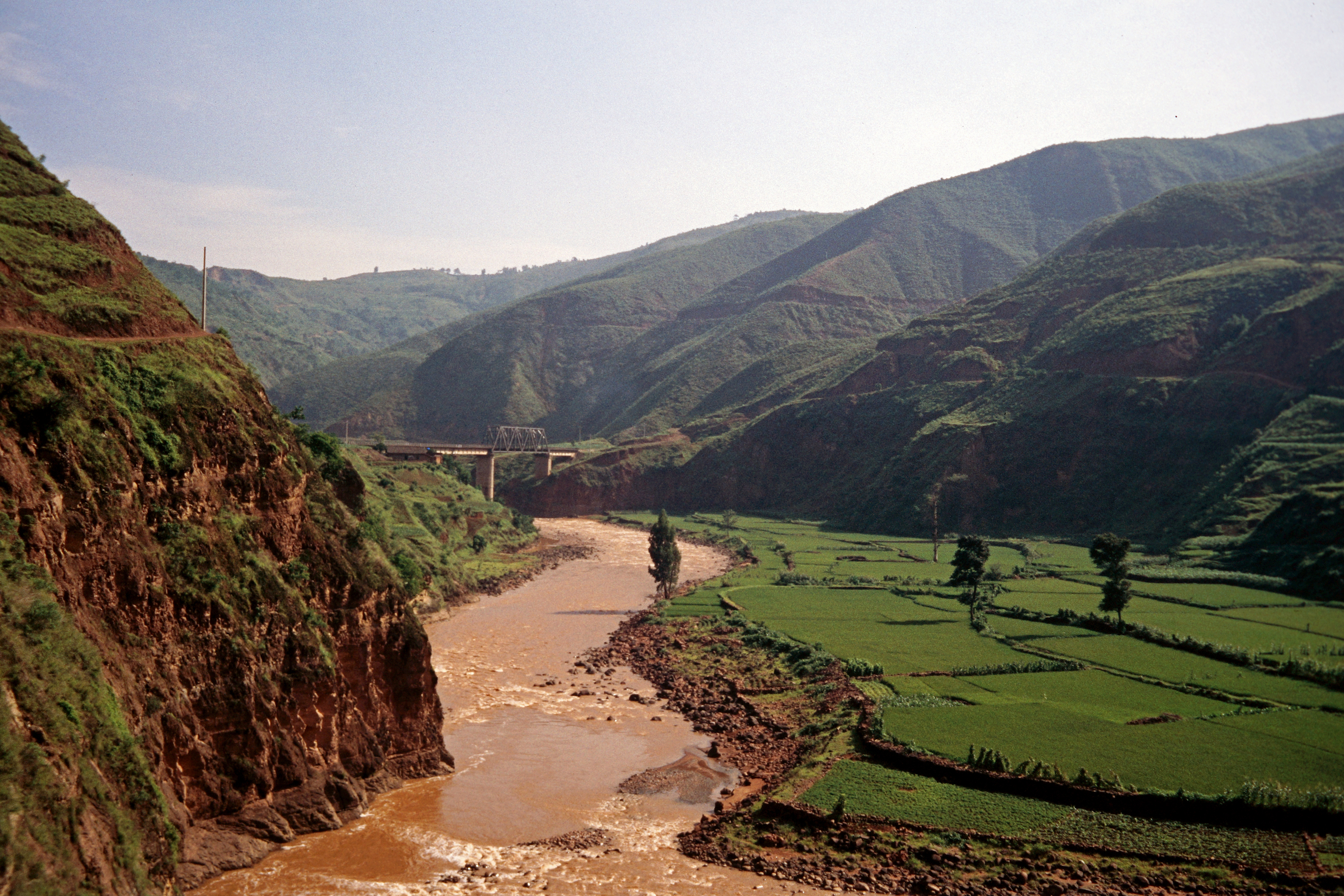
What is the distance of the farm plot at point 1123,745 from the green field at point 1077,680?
0.08 m

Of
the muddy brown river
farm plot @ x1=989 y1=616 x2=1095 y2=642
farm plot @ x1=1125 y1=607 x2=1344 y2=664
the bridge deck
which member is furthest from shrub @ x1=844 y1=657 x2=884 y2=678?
the bridge deck

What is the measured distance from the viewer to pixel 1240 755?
32938 mm

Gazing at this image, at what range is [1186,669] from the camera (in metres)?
45.9

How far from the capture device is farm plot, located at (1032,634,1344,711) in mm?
40719

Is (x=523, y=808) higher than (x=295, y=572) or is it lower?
lower

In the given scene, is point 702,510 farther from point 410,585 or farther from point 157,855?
point 157,855

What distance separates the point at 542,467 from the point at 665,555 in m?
72.2

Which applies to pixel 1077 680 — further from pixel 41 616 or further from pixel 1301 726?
pixel 41 616

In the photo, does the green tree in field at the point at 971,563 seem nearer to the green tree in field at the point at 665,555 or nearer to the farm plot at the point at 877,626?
the farm plot at the point at 877,626

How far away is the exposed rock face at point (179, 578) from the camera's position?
20672 mm

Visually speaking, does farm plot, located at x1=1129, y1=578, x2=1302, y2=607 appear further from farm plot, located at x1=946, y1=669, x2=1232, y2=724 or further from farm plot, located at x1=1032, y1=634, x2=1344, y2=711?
farm plot, located at x1=946, y1=669, x2=1232, y2=724

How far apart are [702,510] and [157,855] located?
382ft

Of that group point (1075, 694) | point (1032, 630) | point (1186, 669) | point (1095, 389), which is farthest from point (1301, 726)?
point (1095, 389)

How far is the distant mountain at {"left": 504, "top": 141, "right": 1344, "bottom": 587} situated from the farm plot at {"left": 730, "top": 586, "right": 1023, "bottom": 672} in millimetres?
28113
